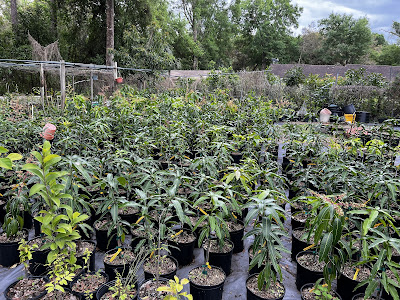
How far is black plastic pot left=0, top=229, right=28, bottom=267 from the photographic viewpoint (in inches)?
99.3

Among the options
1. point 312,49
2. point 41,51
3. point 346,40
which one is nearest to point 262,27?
point 312,49

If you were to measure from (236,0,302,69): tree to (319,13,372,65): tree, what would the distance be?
434 cm

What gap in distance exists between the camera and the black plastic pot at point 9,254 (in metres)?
2.52

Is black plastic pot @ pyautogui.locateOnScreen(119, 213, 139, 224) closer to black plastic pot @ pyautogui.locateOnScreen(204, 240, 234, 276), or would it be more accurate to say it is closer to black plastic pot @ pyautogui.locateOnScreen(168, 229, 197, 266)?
black plastic pot @ pyautogui.locateOnScreen(168, 229, 197, 266)

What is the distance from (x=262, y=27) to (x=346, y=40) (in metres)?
8.01

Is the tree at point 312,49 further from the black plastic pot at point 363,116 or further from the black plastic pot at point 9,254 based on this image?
the black plastic pot at point 9,254

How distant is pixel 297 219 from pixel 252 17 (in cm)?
3243

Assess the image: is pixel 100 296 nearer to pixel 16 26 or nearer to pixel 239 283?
pixel 239 283

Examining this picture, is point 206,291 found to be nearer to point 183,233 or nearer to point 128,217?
point 183,233

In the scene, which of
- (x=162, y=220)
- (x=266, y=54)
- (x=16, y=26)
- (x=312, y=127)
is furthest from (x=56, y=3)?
(x=266, y=54)

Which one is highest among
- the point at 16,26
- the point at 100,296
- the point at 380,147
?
the point at 16,26

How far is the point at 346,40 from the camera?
27.1 metres

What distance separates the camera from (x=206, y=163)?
2797 mm

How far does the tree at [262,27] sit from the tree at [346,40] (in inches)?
171
